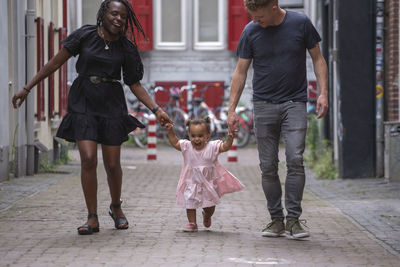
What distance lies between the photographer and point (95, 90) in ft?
22.7

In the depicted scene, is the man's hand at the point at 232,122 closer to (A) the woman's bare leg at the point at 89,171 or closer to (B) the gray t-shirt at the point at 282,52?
(B) the gray t-shirt at the point at 282,52

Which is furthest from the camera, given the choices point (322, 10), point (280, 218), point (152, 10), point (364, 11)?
point (152, 10)

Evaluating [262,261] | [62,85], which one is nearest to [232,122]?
[262,261]

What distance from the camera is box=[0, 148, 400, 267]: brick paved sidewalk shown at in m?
5.72

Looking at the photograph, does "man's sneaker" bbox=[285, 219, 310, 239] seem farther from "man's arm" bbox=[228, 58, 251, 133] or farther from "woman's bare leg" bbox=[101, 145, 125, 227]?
"woman's bare leg" bbox=[101, 145, 125, 227]

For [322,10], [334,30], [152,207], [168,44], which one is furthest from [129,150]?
[152,207]

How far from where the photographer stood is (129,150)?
67.4 ft

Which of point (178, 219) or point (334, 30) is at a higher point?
point (334, 30)

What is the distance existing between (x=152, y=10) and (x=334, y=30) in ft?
39.3

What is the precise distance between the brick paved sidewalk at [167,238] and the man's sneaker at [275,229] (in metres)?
0.09

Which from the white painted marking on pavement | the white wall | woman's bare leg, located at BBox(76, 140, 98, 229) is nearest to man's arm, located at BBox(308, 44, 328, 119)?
the white painted marking on pavement

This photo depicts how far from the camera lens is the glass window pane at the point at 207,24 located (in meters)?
24.7

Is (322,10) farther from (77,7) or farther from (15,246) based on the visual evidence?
(77,7)

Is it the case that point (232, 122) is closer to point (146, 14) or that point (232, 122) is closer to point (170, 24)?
point (146, 14)
